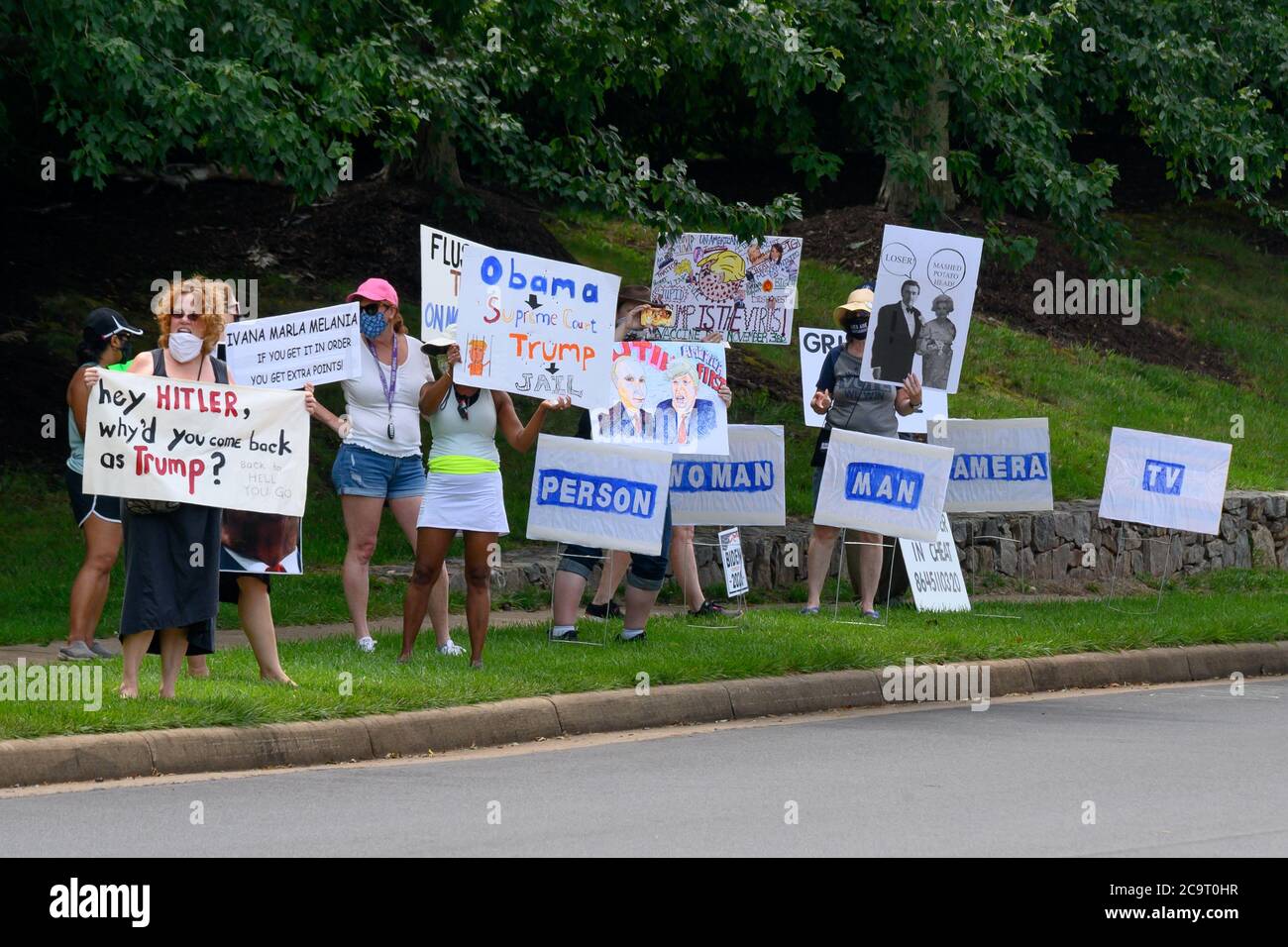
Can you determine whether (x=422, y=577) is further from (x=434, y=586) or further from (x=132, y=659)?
(x=132, y=659)

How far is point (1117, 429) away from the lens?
14.8 m

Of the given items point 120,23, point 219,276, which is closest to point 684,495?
point 120,23

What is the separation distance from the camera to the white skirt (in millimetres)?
10227

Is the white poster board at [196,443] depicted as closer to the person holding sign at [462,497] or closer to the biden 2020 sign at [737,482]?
the person holding sign at [462,497]

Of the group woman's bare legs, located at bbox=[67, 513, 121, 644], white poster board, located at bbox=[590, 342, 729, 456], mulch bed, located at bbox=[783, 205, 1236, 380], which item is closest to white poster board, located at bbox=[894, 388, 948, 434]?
white poster board, located at bbox=[590, 342, 729, 456]

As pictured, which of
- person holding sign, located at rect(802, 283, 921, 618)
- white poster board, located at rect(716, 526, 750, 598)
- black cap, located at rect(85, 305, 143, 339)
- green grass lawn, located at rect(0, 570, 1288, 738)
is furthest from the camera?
white poster board, located at rect(716, 526, 750, 598)

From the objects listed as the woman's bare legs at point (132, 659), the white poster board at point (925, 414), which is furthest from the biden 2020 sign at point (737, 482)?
the woman's bare legs at point (132, 659)

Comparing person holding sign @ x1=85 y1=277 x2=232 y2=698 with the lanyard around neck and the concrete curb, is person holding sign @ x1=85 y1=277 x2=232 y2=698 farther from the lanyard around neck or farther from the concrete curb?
the lanyard around neck

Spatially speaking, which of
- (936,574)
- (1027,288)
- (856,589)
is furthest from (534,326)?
(1027,288)

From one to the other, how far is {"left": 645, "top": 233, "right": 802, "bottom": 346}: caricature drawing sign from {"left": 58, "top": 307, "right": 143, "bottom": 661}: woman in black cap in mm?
4842

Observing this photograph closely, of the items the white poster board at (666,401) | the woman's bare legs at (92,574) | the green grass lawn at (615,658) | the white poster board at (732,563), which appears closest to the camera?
the green grass lawn at (615,658)

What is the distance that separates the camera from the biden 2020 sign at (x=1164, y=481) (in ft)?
48.1

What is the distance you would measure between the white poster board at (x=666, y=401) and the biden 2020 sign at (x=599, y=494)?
36cm

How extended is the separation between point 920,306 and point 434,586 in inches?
161
